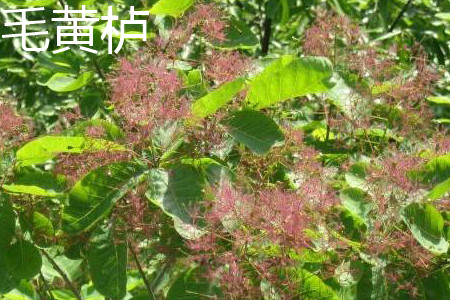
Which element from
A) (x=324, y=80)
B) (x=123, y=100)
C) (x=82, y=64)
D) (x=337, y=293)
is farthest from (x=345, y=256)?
(x=82, y=64)

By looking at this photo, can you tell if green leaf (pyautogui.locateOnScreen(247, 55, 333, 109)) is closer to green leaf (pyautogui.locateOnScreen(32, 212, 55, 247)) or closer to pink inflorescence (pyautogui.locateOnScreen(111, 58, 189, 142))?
pink inflorescence (pyautogui.locateOnScreen(111, 58, 189, 142))

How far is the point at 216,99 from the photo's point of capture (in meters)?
1.33

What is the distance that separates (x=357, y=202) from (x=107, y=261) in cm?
51

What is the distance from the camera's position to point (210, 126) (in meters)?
1.43

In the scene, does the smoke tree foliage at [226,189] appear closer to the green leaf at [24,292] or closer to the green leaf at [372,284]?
the green leaf at [372,284]

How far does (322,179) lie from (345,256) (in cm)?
17

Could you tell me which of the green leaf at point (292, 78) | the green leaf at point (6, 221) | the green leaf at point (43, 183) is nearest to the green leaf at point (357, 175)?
the green leaf at point (292, 78)

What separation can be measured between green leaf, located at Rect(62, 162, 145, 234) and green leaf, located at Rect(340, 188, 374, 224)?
0.41 meters

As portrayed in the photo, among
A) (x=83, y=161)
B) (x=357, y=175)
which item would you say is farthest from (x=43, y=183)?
(x=357, y=175)

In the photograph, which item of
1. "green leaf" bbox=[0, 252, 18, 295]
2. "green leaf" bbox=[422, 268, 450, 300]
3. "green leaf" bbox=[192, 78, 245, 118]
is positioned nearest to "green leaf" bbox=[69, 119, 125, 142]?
"green leaf" bbox=[192, 78, 245, 118]

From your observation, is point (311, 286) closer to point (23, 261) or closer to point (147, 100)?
point (147, 100)

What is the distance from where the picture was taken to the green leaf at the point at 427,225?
4.32ft

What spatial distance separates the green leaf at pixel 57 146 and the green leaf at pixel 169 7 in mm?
376

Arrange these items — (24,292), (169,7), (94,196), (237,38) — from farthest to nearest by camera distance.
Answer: (24,292)
(237,38)
(169,7)
(94,196)
